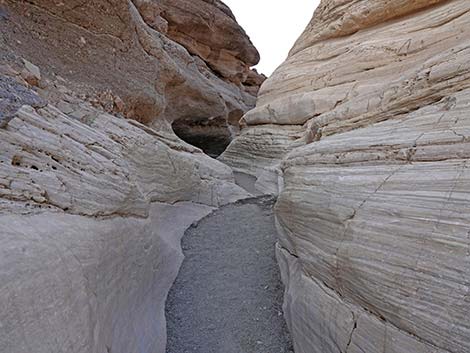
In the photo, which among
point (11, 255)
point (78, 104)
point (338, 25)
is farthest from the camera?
point (338, 25)

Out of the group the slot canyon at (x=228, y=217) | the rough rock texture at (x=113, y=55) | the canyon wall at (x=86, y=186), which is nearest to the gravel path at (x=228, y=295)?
the slot canyon at (x=228, y=217)

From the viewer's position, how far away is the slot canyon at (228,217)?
7.15 feet

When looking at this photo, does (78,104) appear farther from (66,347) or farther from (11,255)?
(66,347)

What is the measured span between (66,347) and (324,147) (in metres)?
3.60

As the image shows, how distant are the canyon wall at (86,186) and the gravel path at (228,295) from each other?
28 centimetres

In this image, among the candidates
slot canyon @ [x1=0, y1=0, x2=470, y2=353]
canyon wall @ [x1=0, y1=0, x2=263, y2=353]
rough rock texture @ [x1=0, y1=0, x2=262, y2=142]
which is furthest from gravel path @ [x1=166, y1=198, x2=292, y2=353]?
rough rock texture @ [x1=0, y1=0, x2=262, y2=142]

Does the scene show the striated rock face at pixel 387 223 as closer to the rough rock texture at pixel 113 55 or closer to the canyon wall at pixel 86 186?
the canyon wall at pixel 86 186

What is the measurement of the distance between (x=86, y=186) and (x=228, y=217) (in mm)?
4279

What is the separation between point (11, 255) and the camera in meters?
2.14

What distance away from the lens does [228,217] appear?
7.53 meters

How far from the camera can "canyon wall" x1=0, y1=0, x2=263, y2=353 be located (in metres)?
2.29

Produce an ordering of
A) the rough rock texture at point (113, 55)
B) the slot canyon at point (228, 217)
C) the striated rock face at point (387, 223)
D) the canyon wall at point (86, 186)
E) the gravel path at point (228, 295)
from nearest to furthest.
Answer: the striated rock face at point (387, 223)
the slot canyon at point (228, 217)
the canyon wall at point (86, 186)
the gravel path at point (228, 295)
the rough rock texture at point (113, 55)

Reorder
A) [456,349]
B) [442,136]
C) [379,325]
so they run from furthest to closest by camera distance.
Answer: [442,136]
[379,325]
[456,349]

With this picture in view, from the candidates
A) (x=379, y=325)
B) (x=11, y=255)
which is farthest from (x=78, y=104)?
(x=379, y=325)
